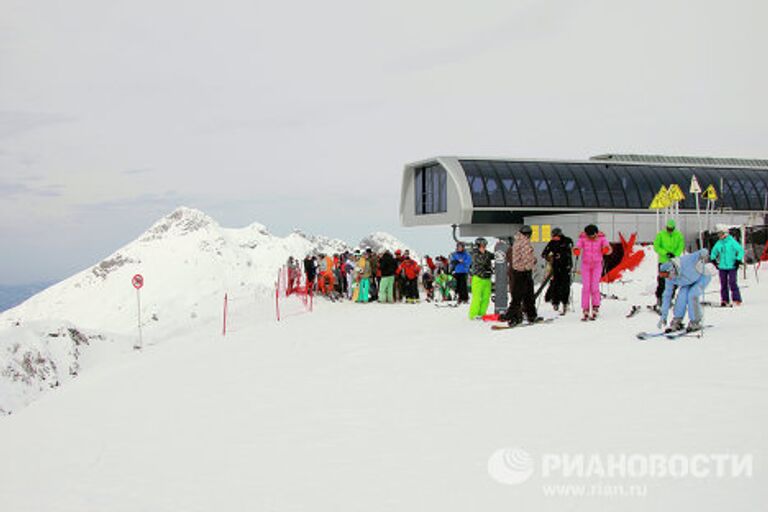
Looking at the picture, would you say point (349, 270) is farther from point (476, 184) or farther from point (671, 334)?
point (671, 334)

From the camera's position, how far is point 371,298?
22328mm

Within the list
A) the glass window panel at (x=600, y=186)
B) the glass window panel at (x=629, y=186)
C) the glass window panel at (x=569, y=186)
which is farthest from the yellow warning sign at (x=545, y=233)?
the glass window panel at (x=629, y=186)

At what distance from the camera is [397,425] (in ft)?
22.9

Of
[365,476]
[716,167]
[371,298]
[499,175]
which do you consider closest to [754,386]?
[365,476]

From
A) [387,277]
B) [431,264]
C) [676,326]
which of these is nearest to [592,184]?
[431,264]

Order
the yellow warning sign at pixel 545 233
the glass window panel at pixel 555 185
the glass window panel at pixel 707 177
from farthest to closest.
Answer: the glass window panel at pixel 707 177 < the glass window panel at pixel 555 185 < the yellow warning sign at pixel 545 233

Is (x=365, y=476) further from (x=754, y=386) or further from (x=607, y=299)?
(x=607, y=299)

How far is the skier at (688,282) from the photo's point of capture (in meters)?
10.7

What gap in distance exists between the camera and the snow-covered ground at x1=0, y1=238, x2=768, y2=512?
549 cm

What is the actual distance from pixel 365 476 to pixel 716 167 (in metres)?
44.1

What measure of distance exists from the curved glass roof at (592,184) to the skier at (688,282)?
82.1 ft

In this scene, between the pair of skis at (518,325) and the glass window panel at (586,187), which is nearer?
the pair of skis at (518,325)

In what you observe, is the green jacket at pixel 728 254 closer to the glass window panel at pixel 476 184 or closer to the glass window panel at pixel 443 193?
the glass window panel at pixel 476 184

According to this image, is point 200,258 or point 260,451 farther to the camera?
point 200,258
